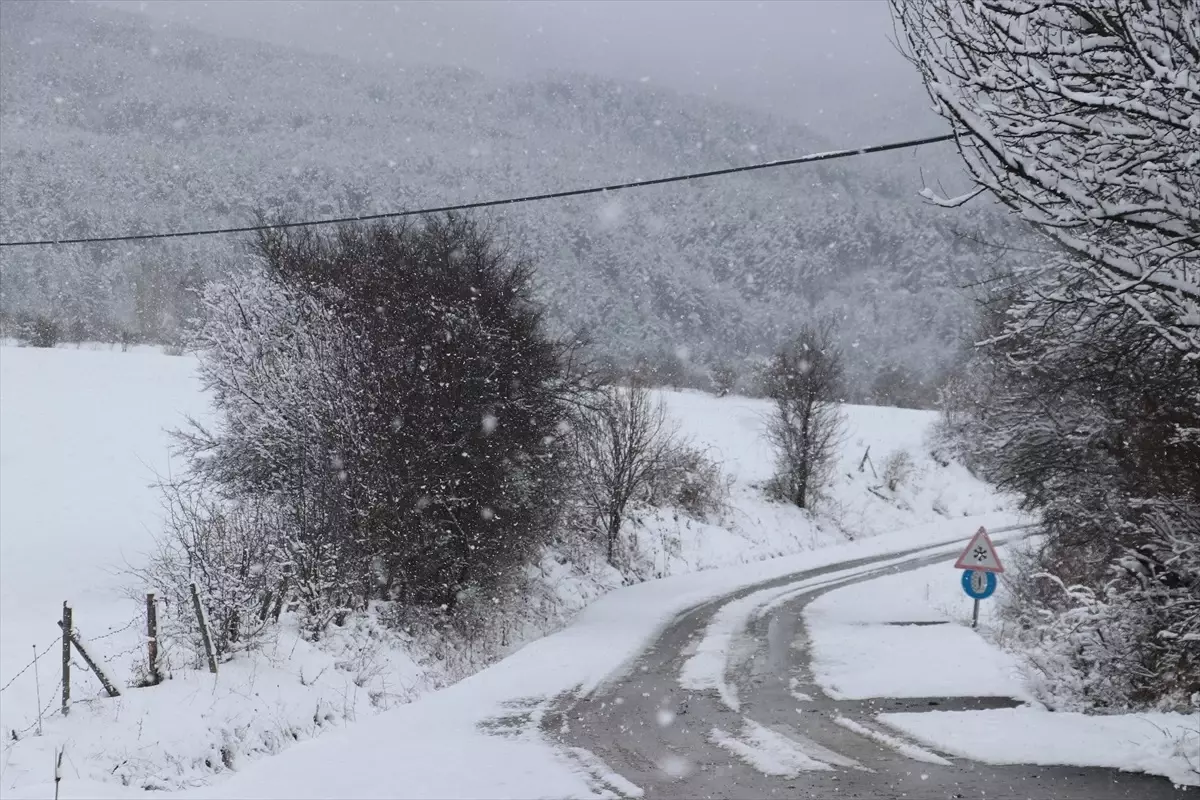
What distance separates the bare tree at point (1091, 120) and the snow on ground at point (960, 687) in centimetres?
427

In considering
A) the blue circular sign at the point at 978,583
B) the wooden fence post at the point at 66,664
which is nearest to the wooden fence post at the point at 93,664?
the wooden fence post at the point at 66,664

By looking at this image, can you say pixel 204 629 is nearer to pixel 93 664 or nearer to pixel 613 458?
pixel 93 664

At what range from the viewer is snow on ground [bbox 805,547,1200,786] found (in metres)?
8.00

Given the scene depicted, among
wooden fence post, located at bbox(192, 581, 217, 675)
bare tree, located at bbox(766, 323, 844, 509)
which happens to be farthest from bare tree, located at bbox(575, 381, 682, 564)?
wooden fence post, located at bbox(192, 581, 217, 675)

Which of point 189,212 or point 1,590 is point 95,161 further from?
point 1,590

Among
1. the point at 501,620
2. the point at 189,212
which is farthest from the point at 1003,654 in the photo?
the point at 189,212

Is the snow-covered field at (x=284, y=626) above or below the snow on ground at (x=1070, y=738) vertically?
below

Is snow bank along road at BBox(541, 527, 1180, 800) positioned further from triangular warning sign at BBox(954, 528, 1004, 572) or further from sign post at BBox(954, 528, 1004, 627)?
triangular warning sign at BBox(954, 528, 1004, 572)

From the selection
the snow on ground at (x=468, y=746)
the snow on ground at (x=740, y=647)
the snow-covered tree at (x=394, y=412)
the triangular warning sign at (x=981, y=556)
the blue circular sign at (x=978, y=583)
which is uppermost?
the snow-covered tree at (x=394, y=412)

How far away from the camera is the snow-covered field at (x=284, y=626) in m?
8.97

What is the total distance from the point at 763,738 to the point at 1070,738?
2.91 metres

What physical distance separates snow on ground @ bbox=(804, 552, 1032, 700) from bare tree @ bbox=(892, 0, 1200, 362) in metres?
7.43

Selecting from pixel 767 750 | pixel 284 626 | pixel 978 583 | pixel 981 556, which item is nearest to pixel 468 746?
pixel 767 750

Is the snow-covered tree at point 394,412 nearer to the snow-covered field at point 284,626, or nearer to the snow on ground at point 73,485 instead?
the snow-covered field at point 284,626
